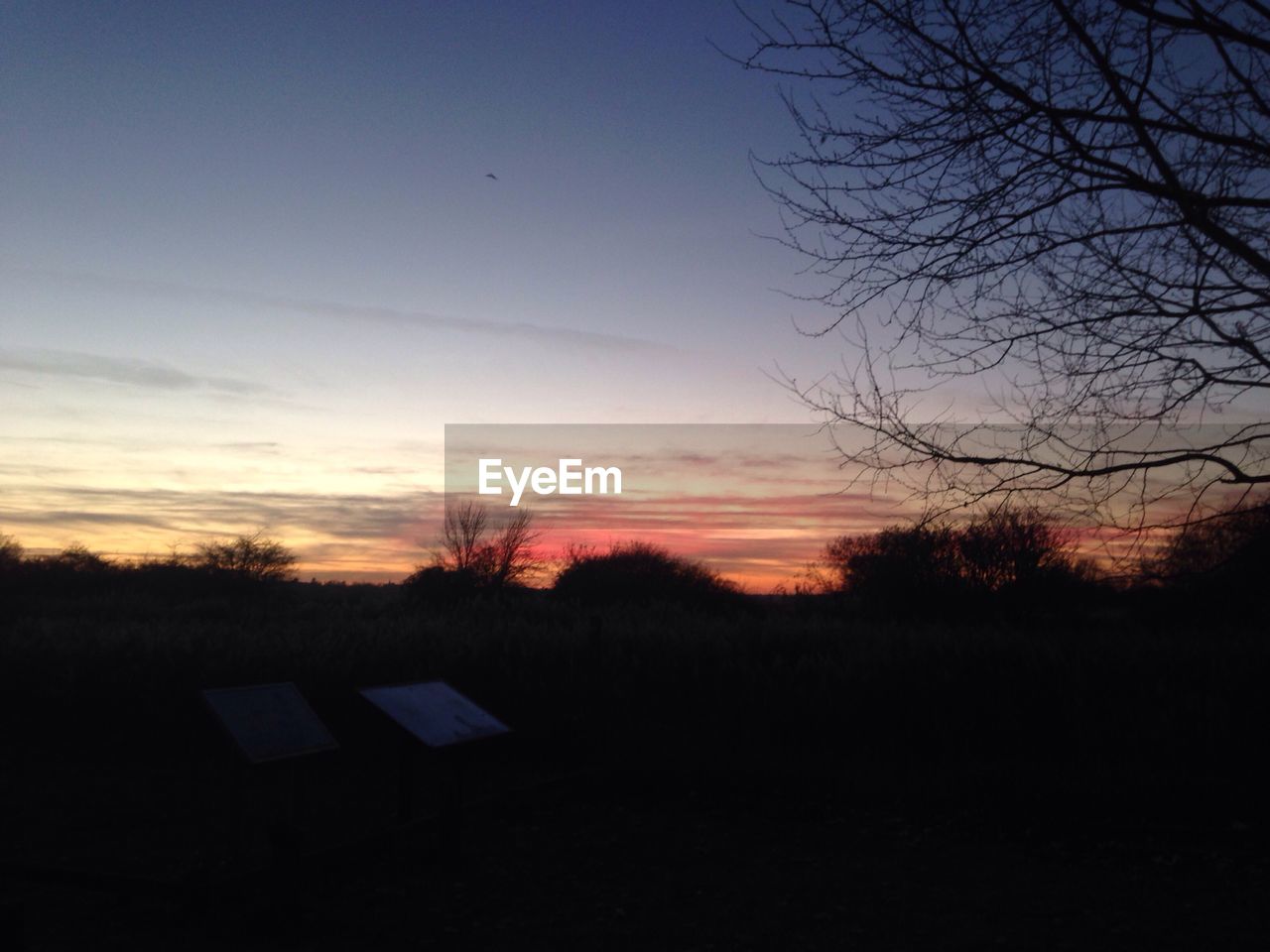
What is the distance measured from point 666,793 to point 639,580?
74.3ft

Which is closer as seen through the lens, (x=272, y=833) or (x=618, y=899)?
(x=272, y=833)

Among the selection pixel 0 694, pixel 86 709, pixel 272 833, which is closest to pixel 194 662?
pixel 86 709

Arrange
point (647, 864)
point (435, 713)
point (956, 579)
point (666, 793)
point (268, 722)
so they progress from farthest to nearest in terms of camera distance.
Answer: point (956, 579) → point (666, 793) → point (647, 864) → point (435, 713) → point (268, 722)

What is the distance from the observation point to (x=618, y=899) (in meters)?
7.11

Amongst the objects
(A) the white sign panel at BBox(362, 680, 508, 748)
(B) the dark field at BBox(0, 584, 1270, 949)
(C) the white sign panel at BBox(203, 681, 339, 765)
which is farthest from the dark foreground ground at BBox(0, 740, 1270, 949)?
(A) the white sign panel at BBox(362, 680, 508, 748)

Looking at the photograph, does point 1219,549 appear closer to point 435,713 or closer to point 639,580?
point 435,713

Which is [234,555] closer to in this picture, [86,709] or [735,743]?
[86,709]

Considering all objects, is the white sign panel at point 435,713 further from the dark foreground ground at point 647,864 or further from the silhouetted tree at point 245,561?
the silhouetted tree at point 245,561

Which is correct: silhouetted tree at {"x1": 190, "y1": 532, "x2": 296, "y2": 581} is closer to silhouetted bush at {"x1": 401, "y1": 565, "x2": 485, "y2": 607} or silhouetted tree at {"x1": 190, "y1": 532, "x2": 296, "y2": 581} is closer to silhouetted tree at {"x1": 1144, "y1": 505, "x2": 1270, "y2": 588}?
silhouetted bush at {"x1": 401, "y1": 565, "x2": 485, "y2": 607}

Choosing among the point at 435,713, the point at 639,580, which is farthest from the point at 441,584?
the point at 435,713

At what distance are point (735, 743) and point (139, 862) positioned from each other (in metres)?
6.68

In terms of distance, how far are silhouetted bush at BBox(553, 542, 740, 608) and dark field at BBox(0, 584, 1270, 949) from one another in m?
15.1

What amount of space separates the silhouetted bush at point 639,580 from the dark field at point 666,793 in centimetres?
1508

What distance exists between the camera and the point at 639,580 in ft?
110
